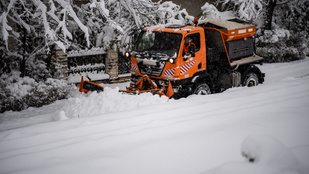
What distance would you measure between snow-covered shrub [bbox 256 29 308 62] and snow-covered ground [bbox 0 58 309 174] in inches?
347

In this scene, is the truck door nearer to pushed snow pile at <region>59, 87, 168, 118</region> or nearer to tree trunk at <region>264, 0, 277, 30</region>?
pushed snow pile at <region>59, 87, 168, 118</region>

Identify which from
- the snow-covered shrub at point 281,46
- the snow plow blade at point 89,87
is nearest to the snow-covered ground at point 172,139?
the snow plow blade at point 89,87

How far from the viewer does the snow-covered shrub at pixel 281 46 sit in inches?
556

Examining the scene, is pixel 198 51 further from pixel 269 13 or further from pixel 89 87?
pixel 269 13

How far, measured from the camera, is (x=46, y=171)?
3160 millimetres

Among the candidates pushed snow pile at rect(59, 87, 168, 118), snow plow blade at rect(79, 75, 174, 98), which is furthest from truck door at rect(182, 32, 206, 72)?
pushed snow pile at rect(59, 87, 168, 118)

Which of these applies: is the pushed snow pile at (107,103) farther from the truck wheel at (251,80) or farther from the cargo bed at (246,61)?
the truck wheel at (251,80)

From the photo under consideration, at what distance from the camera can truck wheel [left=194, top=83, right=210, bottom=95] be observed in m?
7.50

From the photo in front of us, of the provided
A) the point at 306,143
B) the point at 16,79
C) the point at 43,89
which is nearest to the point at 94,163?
the point at 306,143

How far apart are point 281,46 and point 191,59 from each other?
9.57m

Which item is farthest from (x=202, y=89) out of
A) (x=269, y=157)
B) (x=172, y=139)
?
(x=269, y=157)

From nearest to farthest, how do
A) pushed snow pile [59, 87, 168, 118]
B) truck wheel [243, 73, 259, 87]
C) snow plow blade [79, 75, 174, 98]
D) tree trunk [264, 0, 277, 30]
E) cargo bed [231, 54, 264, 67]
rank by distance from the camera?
pushed snow pile [59, 87, 168, 118] < snow plow blade [79, 75, 174, 98] < cargo bed [231, 54, 264, 67] < truck wheel [243, 73, 259, 87] < tree trunk [264, 0, 277, 30]

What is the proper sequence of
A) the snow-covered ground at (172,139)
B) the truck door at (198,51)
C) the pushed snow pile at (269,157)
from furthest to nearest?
the truck door at (198,51) < the snow-covered ground at (172,139) < the pushed snow pile at (269,157)

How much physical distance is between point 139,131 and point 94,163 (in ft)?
3.74
